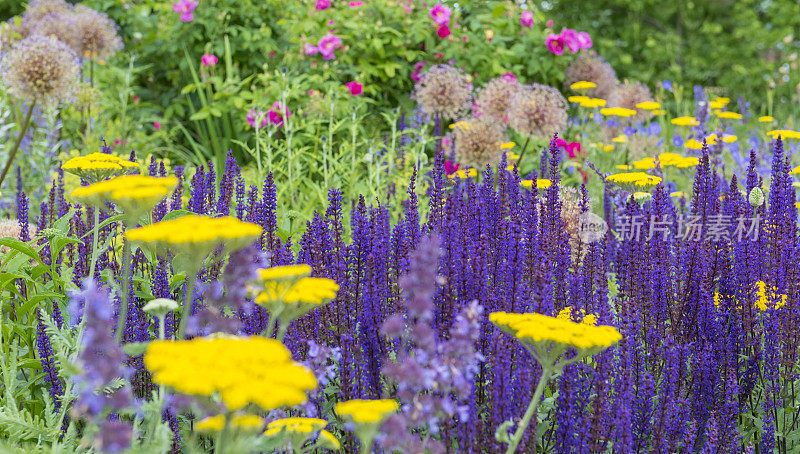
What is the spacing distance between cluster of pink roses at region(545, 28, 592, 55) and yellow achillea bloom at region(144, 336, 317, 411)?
20.5ft

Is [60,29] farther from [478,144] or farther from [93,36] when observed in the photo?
[478,144]

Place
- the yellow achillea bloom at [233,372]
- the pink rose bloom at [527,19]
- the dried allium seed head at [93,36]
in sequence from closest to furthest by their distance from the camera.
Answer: the yellow achillea bloom at [233,372] < the dried allium seed head at [93,36] < the pink rose bloom at [527,19]

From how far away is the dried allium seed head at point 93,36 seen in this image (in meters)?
6.01

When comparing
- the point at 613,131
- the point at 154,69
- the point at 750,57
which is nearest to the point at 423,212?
the point at 613,131

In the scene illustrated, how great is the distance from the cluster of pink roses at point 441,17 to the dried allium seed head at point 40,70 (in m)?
3.43

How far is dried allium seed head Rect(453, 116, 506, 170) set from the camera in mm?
4898

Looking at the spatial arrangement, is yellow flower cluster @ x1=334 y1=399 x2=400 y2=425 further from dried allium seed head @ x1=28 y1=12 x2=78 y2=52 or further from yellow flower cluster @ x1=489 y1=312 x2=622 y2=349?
dried allium seed head @ x1=28 y1=12 x2=78 y2=52

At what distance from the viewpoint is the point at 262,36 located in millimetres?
7160

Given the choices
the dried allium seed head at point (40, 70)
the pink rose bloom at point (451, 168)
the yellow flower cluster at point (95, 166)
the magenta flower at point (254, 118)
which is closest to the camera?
the yellow flower cluster at point (95, 166)

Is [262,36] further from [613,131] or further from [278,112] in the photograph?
[613,131]

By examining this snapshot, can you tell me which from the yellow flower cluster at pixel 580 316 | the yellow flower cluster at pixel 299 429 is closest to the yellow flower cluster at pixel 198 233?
the yellow flower cluster at pixel 299 429

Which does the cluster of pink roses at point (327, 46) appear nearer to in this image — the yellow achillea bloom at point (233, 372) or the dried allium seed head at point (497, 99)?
the dried allium seed head at point (497, 99)

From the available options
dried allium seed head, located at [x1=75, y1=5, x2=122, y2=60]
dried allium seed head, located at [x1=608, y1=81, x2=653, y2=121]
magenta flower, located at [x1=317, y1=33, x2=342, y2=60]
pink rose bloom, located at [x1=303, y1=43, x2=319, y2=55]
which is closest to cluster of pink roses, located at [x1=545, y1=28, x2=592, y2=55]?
dried allium seed head, located at [x1=608, y1=81, x2=653, y2=121]

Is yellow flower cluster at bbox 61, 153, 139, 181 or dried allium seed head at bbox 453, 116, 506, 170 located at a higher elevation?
dried allium seed head at bbox 453, 116, 506, 170
